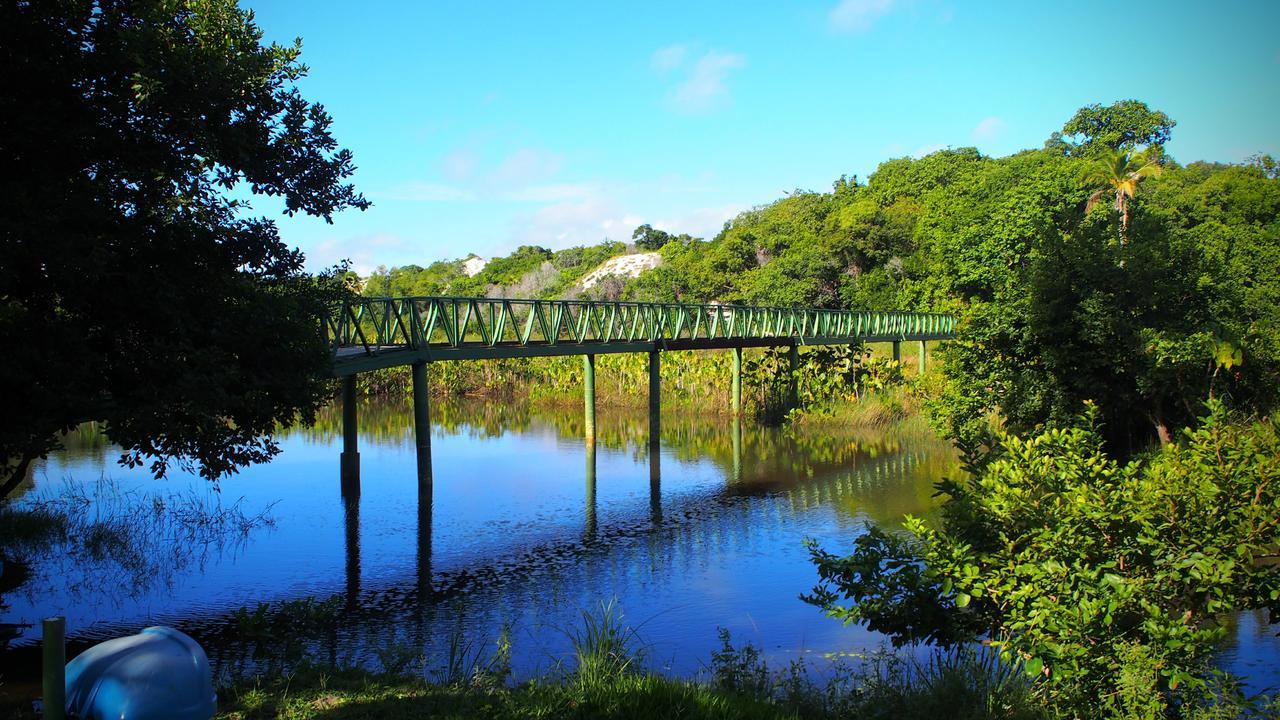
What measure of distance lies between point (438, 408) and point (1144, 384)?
29.5 meters

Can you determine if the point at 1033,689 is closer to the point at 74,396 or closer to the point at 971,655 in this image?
the point at 971,655

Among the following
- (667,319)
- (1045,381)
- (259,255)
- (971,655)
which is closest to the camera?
(971,655)

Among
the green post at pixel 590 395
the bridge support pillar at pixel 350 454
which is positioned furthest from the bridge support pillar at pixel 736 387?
the bridge support pillar at pixel 350 454

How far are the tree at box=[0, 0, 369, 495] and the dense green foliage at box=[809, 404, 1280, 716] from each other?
19.0 feet

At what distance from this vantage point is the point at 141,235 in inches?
336

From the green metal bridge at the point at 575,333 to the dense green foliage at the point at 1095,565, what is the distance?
24.2 ft

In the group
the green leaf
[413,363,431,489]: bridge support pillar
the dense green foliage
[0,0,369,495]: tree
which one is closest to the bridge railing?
[413,363,431,489]: bridge support pillar

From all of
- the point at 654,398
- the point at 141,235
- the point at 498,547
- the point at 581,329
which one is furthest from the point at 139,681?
the point at 654,398

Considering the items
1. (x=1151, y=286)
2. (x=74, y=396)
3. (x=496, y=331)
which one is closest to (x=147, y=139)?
(x=74, y=396)

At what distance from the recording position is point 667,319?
28703mm

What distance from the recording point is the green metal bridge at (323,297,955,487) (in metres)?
18.8

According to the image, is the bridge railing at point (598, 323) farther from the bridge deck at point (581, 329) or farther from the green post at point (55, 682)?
the green post at point (55, 682)

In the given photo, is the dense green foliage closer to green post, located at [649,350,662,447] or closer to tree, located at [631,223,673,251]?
green post, located at [649,350,662,447]

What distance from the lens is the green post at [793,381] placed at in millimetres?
33281
